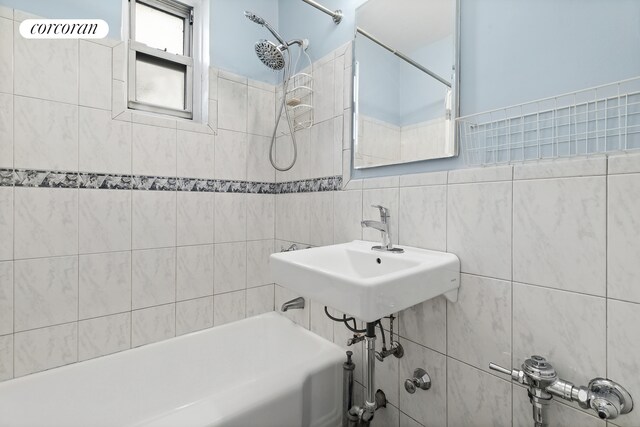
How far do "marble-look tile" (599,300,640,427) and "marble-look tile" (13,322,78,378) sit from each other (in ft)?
6.54

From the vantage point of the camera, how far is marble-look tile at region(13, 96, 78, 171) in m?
1.25

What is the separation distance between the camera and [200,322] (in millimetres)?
1734

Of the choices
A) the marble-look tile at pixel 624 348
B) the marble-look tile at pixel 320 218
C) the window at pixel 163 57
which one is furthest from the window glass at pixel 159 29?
the marble-look tile at pixel 624 348

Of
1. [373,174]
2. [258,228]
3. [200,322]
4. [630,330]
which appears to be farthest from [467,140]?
[200,322]

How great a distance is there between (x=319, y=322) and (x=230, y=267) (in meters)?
0.64

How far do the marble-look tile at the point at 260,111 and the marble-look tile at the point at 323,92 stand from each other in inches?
16.4

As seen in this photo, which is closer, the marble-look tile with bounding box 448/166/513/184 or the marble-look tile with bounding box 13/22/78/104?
the marble-look tile with bounding box 448/166/513/184

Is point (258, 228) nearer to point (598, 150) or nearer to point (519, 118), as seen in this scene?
point (519, 118)

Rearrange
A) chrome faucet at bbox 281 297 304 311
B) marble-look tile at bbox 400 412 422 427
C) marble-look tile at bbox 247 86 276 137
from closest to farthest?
1. marble-look tile at bbox 400 412 422 427
2. chrome faucet at bbox 281 297 304 311
3. marble-look tile at bbox 247 86 276 137

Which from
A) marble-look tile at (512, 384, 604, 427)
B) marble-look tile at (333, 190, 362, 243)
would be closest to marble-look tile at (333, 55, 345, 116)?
marble-look tile at (333, 190, 362, 243)

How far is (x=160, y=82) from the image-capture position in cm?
176

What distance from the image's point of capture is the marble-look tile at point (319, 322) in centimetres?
161

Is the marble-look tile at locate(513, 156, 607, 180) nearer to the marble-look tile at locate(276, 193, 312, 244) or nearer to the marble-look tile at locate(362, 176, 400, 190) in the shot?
the marble-look tile at locate(362, 176, 400, 190)

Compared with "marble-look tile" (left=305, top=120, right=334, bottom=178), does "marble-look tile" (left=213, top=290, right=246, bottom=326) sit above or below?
below
